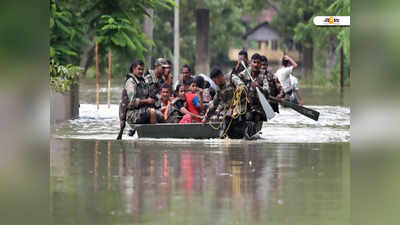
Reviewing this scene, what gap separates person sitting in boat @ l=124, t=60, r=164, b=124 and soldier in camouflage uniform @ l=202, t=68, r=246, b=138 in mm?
1197

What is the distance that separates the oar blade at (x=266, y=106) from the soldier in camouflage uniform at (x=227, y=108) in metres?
0.32

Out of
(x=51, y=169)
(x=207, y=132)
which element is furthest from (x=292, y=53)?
(x=51, y=169)

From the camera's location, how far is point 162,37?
255 ft

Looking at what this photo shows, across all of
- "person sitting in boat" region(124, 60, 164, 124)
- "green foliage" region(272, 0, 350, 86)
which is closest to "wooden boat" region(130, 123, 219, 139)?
"person sitting in boat" region(124, 60, 164, 124)

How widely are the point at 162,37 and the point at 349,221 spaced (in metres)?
67.7

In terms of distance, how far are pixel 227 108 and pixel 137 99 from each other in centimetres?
183

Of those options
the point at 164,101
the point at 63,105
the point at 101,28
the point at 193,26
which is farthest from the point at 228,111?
the point at 193,26

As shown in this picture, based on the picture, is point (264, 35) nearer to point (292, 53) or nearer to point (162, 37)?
point (292, 53)

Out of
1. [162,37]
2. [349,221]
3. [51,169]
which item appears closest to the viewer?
[349,221]

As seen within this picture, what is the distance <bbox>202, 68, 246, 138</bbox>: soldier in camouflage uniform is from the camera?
21375 millimetres

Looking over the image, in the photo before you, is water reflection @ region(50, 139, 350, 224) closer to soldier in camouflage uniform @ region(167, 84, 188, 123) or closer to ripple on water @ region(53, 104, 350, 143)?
ripple on water @ region(53, 104, 350, 143)

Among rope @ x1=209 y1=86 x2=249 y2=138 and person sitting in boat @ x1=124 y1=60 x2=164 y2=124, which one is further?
person sitting in boat @ x1=124 y1=60 x2=164 y2=124

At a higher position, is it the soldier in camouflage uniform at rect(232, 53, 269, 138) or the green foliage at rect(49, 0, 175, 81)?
the green foliage at rect(49, 0, 175, 81)

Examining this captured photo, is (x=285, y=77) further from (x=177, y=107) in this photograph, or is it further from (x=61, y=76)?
(x=177, y=107)
